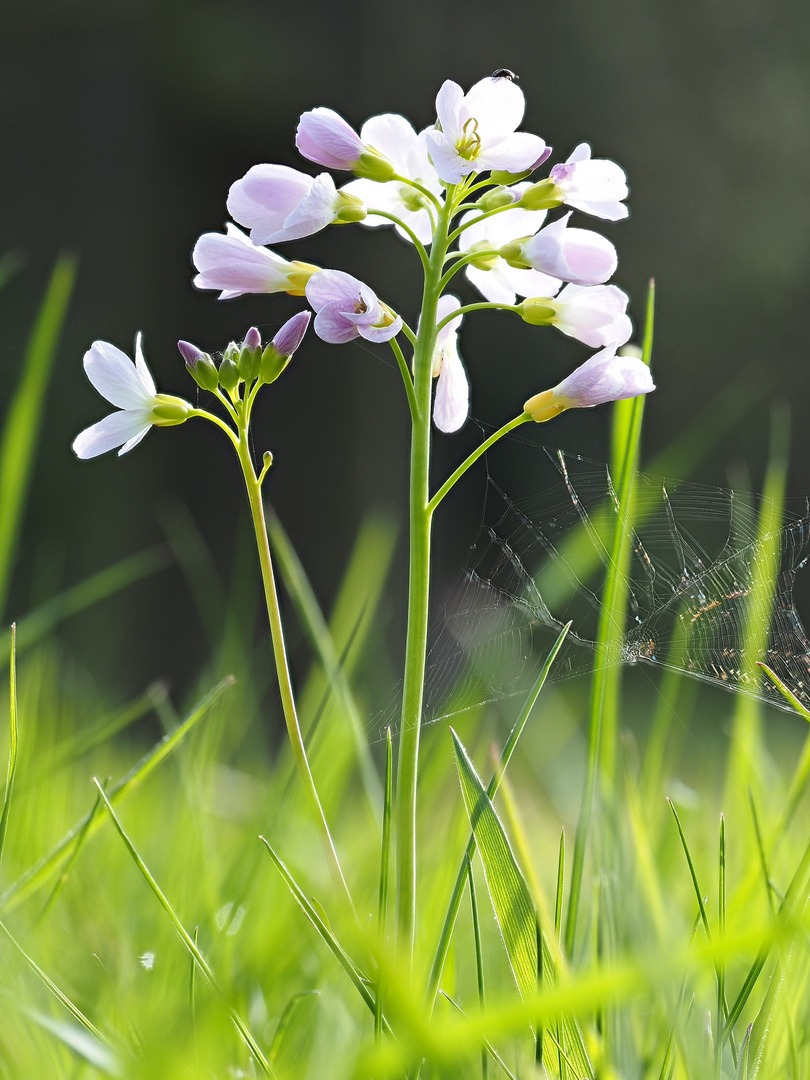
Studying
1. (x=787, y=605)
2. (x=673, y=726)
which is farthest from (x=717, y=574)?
(x=673, y=726)

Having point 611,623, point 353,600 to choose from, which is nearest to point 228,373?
point 611,623

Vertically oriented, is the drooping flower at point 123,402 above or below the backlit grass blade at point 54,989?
above

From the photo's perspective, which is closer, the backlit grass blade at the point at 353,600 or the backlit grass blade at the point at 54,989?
the backlit grass blade at the point at 54,989

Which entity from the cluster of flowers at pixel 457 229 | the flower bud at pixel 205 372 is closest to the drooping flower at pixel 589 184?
the cluster of flowers at pixel 457 229

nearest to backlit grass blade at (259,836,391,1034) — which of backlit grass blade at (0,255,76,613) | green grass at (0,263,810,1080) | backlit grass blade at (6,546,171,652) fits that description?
green grass at (0,263,810,1080)

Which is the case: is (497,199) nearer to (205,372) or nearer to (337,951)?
(205,372)

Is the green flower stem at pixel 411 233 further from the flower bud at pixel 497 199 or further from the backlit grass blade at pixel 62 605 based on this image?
the backlit grass blade at pixel 62 605

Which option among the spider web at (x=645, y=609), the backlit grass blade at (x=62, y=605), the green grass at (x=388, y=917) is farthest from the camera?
the backlit grass blade at (x=62, y=605)

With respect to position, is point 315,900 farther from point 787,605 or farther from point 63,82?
point 63,82
